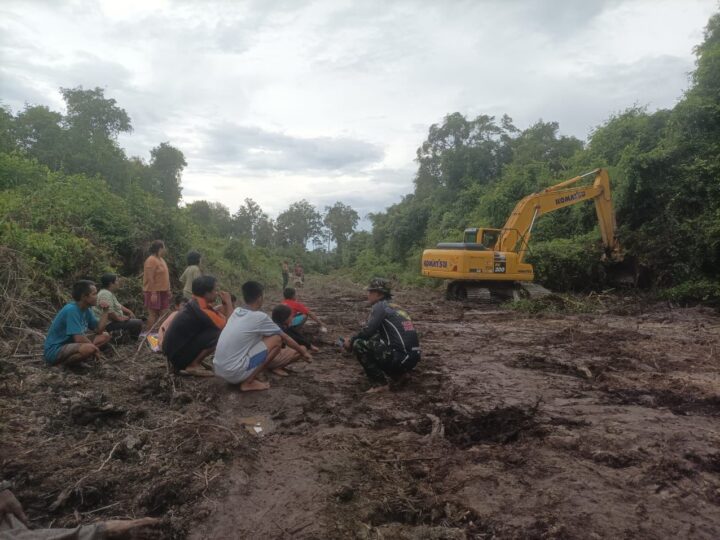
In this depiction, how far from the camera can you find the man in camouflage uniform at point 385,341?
528cm

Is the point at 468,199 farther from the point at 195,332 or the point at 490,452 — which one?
the point at 490,452

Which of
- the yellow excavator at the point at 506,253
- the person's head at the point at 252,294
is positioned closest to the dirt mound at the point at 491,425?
the person's head at the point at 252,294

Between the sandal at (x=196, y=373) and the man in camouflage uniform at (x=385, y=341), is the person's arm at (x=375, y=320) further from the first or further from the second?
the sandal at (x=196, y=373)

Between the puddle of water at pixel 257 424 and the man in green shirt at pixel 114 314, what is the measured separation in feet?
11.2

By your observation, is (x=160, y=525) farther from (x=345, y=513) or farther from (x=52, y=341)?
(x=52, y=341)

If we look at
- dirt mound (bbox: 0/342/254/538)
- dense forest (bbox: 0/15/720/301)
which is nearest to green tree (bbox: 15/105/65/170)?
dense forest (bbox: 0/15/720/301)

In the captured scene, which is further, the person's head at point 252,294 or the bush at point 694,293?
the bush at point 694,293

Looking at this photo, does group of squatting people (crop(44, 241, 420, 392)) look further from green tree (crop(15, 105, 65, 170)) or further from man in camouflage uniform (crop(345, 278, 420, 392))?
green tree (crop(15, 105, 65, 170))

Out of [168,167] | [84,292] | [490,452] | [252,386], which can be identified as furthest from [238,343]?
[168,167]

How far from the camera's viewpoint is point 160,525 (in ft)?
8.56

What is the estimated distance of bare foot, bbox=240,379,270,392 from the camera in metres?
5.23

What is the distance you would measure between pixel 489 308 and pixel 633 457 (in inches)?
368

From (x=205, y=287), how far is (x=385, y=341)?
219 cm

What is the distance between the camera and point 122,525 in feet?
7.90
